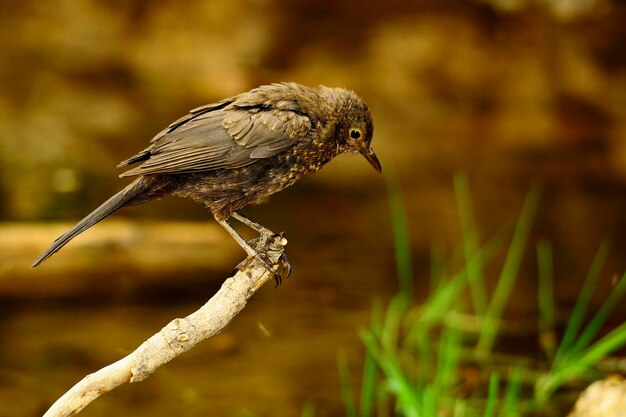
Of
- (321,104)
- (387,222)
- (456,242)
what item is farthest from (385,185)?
(321,104)

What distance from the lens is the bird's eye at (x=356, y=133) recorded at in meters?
2.85

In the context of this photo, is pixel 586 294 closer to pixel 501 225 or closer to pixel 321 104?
pixel 501 225

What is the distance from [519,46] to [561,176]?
5.09ft

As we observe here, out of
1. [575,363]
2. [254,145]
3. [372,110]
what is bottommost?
[575,363]

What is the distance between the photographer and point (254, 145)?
286cm

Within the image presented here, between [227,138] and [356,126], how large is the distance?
451 millimetres

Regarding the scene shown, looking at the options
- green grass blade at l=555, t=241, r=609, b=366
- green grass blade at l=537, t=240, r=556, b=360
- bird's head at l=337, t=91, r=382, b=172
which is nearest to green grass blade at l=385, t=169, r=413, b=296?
green grass blade at l=537, t=240, r=556, b=360

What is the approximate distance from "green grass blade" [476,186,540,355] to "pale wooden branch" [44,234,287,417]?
2.91 m

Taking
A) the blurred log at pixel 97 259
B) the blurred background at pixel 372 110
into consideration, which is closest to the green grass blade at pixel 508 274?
the blurred background at pixel 372 110

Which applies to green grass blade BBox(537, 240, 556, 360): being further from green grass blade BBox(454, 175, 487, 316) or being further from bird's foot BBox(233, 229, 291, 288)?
bird's foot BBox(233, 229, 291, 288)

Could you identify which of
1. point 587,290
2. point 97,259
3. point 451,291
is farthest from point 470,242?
point 97,259

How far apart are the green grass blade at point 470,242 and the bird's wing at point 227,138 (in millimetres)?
2154

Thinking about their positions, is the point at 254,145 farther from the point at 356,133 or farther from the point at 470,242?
the point at 470,242

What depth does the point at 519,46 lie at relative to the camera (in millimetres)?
9398
